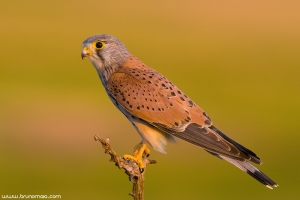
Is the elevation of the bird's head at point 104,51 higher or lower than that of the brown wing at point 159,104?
higher

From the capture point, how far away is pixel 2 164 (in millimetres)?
23953

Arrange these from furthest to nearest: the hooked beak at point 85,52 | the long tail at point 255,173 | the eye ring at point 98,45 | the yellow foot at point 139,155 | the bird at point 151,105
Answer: the eye ring at point 98,45
the hooked beak at point 85,52
the bird at point 151,105
the yellow foot at point 139,155
the long tail at point 255,173

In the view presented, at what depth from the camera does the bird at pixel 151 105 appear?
31.2 feet

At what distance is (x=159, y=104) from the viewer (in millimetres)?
9805

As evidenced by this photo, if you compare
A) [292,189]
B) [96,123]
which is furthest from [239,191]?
[96,123]

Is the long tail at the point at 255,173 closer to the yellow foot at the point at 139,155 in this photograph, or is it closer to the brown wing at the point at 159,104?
the brown wing at the point at 159,104

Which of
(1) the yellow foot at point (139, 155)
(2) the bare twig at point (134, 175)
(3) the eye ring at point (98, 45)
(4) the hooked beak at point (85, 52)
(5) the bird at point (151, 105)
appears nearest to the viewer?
(2) the bare twig at point (134, 175)

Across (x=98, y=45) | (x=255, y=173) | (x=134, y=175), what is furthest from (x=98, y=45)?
(x=255, y=173)

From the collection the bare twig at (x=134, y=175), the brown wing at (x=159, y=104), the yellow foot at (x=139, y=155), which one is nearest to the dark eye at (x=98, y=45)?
the brown wing at (x=159, y=104)

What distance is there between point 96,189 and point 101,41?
39.4 ft

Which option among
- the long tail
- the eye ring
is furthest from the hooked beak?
the long tail

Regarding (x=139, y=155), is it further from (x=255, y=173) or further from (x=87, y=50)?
(x=87, y=50)

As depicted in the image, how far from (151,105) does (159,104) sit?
0.10 metres

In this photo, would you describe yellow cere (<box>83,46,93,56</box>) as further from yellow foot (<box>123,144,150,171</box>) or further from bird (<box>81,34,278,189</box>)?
yellow foot (<box>123,144,150,171</box>)
